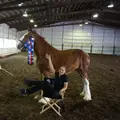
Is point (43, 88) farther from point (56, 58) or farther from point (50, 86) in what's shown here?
point (56, 58)

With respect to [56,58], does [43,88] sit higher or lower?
lower

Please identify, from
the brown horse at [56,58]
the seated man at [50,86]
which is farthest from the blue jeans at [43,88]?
the brown horse at [56,58]

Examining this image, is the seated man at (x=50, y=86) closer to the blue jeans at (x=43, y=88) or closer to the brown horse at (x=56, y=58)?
the blue jeans at (x=43, y=88)

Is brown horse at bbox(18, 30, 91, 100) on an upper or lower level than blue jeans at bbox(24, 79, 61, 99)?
upper

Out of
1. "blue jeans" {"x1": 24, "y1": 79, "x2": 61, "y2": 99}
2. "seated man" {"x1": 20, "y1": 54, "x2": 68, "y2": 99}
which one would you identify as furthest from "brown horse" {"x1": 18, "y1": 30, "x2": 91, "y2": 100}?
"blue jeans" {"x1": 24, "y1": 79, "x2": 61, "y2": 99}

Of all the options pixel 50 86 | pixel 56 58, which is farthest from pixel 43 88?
pixel 56 58

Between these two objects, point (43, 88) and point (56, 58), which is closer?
point (43, 88)

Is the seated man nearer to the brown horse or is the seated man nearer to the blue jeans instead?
the blue jeans

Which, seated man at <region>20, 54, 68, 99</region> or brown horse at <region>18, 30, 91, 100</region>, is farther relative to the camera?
brown horse at <region>18, 30, 91, 100</region>

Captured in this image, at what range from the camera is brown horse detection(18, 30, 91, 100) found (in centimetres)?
377

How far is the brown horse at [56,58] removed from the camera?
3770 mm

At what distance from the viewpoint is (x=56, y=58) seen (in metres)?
3.96

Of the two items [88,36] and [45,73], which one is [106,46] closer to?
[88,36]

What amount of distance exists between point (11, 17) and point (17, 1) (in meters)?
5.38
